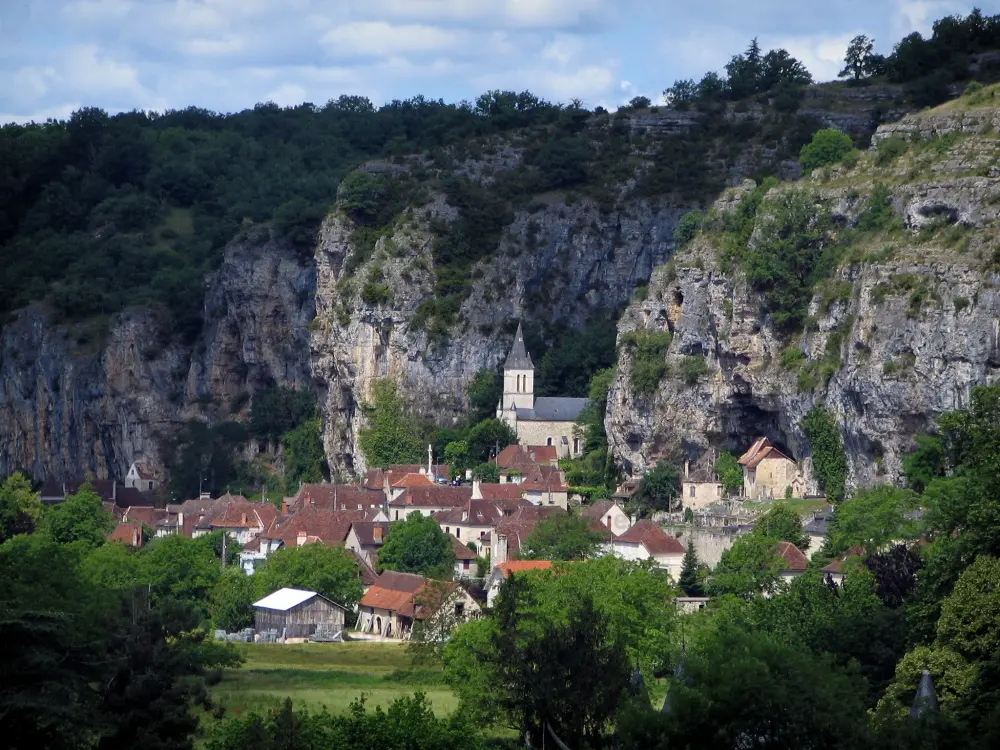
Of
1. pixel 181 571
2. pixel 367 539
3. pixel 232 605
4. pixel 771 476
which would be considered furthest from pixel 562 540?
pixel 181 571

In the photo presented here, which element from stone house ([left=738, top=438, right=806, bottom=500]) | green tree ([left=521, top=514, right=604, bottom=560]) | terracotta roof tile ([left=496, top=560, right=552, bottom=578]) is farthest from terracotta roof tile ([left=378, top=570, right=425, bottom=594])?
stone house ([left=738, top=438, right=806, bottom=500])

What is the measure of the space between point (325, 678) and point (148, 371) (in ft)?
219

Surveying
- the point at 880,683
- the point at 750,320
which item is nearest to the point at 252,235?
the point at 750,320

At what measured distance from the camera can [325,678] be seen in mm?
72125

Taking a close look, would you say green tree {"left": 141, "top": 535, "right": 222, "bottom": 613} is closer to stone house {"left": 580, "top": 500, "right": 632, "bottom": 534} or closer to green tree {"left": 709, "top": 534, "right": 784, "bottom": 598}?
stone house {"left": 580, "top": 500, "right": 632, "bottom": 534}

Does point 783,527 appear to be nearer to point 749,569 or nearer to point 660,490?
point 749,569

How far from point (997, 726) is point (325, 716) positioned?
637 inches

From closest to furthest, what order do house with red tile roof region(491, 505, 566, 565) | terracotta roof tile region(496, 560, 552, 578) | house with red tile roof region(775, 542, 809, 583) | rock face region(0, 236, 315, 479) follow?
house with red tile roof region(775, 542, 809, 583) < terracotta roof tile region(496, 560, 552, 578) < house with red tile roof region(491, 505, 566, 565) < rock face region(0, 236, 315, 479)

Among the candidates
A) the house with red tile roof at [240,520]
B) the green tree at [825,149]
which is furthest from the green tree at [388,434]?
the green tree at [825,149]

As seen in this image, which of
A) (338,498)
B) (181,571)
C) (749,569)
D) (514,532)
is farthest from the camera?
(338,498)

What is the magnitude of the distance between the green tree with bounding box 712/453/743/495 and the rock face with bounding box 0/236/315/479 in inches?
1712

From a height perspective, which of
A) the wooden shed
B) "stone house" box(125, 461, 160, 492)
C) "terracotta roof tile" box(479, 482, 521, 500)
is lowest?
the wooden shed

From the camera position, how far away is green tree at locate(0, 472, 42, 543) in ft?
326

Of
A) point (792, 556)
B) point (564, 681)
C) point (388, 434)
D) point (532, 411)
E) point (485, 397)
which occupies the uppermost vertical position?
point (485, 397)
